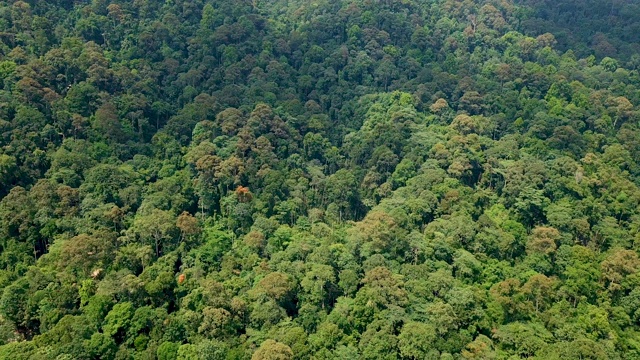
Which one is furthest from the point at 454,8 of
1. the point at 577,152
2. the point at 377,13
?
the point at 577,152

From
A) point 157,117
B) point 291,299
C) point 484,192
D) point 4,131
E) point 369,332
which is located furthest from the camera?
point 157,117

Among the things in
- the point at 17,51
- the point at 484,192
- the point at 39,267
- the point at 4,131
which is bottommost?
the point at 484,192

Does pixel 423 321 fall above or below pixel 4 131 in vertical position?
below

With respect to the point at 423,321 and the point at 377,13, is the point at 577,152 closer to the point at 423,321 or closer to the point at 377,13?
the point at 423,321

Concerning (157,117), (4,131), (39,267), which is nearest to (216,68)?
(157,117)

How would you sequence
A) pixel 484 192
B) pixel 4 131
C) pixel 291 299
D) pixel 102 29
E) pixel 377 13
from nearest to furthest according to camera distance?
pixel 291 299
pixel 4 131
pixel 484 192
pixel 102 29
pixel 377 13

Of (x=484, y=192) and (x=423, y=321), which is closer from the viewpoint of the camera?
(x=423, y=321)

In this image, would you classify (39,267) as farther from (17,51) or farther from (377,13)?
(377,13)
